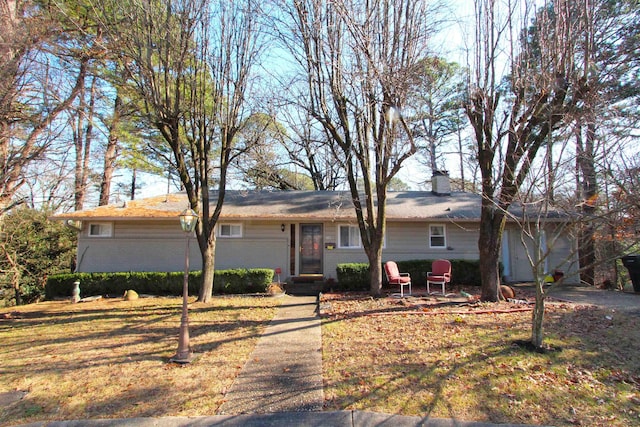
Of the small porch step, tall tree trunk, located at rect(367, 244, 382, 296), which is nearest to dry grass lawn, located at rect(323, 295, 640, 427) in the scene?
tall tree trunk, located at rect(367, 244, 382, 296)

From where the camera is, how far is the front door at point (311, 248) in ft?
42.9

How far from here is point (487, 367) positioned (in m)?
4.66

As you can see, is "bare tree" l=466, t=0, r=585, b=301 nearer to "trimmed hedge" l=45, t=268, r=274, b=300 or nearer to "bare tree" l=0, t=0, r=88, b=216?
"trimmed hedge" l=45, t=268, r=274, b=300

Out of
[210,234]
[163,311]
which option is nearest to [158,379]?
[163,311]

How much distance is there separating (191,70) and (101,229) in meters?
7.58

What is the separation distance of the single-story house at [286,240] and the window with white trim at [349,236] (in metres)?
0.04

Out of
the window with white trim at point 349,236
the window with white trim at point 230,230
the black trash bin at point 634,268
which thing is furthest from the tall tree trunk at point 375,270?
the black trash bin at point 634,268

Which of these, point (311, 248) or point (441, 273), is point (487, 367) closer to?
point (441, 273)

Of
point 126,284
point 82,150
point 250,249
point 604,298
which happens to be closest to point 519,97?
point 604,298

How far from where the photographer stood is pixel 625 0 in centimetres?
682

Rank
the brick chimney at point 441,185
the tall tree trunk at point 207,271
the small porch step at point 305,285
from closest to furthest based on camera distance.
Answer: the tall tree trunk at point 207,271, the small porch step at point 305,285, the brick chimney at point 441,185

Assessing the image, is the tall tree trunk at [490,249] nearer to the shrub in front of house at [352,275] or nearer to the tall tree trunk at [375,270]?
the tall tree trunk at [375,270]

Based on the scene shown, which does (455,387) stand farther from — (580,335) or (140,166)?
(140,166)

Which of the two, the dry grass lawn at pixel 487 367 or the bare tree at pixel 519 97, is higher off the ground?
the bare tree at pixel 519 97
